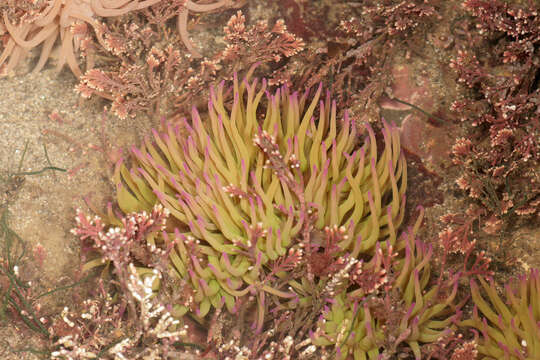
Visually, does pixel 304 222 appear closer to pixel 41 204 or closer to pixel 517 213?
pixel 517 213

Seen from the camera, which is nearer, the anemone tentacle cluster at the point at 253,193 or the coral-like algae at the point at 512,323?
the coral-like algae at the point at 512,323

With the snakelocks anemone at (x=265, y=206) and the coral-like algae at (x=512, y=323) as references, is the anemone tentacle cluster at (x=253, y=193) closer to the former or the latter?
A: the snakelocks anemone at (x=265, y=206)

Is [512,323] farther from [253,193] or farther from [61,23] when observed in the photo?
[61,23]

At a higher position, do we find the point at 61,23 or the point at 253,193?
the point at 61,23

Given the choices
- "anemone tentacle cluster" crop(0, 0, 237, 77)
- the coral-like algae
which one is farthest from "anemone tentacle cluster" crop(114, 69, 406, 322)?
"anemone tentacle cluster" crop(0, 0, 237, 77)

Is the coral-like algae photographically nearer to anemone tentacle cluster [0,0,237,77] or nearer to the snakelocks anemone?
the snakelocks anemone

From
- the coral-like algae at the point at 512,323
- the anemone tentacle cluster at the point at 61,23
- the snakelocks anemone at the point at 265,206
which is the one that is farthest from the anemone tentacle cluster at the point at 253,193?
the anemone tentacle cluster at the point at 61,23

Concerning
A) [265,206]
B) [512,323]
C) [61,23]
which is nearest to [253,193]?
[265,206]

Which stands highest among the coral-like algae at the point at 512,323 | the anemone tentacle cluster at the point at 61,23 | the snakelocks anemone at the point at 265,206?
the anemone tentacle cluster at the point at 61,23

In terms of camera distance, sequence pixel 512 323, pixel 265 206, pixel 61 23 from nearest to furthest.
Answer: pixel 512 323 < pixel 265 206 < pixel 61 23

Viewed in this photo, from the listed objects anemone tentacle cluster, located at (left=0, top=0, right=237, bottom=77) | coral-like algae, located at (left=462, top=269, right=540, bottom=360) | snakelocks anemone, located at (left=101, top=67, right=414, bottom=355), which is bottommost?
coral-like algae, located at (left=462, top=269, right=540, bottom=360)

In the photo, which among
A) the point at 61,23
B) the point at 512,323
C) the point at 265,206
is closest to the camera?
the point at 512,323
